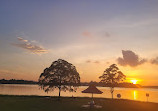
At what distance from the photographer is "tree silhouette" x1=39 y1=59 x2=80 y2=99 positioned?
140 ft

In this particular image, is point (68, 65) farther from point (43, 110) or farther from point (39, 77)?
point (43, 110)

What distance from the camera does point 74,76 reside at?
43656mm

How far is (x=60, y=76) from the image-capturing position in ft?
141

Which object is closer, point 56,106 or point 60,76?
point 56,106

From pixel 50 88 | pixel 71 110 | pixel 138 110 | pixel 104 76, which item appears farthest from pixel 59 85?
pixel 138 110

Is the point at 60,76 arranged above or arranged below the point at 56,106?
above

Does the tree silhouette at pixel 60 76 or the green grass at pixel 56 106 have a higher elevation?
the tree silhouette at pixel 60 76

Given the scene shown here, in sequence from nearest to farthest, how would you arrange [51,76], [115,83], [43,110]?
[43,110], [51,76], [115,83]

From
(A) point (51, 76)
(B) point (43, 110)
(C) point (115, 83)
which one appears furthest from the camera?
(C) point (115, 83)

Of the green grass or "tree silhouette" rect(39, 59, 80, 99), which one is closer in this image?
the green grass

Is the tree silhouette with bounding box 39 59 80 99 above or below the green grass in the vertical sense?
above

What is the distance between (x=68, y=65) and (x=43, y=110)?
17.6m

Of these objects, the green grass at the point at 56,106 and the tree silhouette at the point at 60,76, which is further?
the tree silhouette at the point at 60,76

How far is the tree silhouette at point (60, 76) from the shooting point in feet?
→ 140
